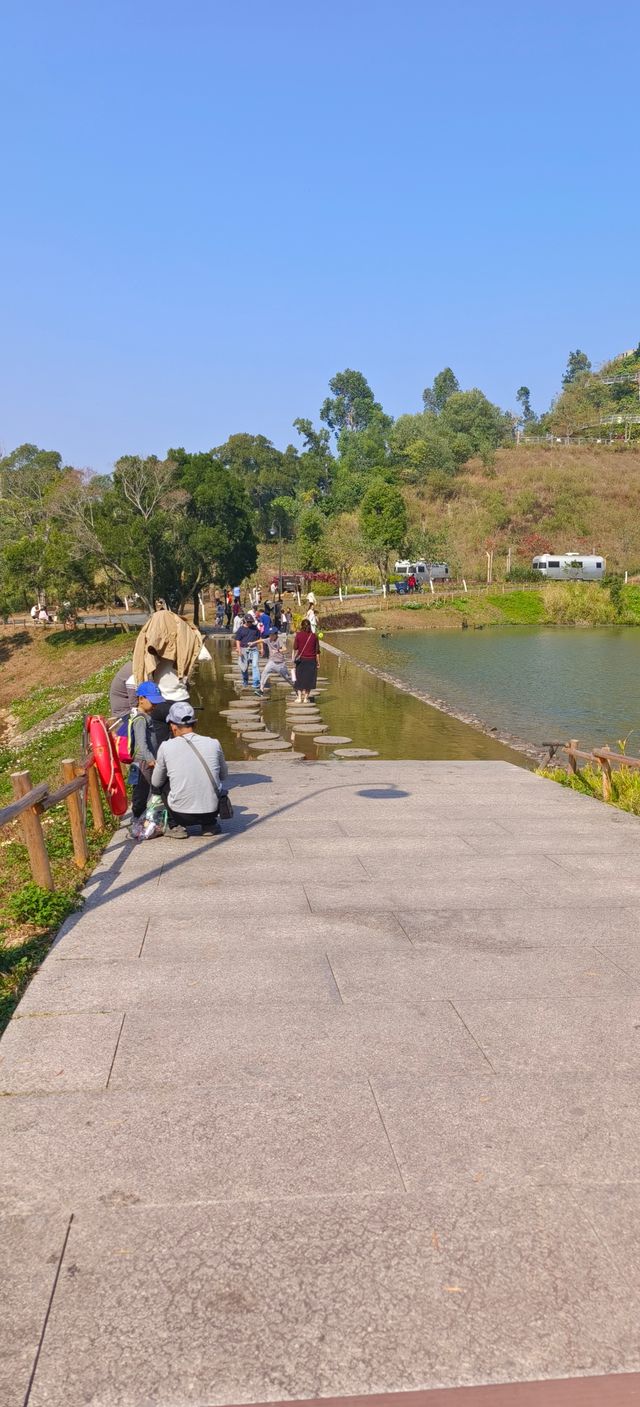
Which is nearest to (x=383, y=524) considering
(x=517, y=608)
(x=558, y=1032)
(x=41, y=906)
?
(x=517, y=608)

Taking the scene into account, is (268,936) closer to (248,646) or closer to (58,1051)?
(58,1051)

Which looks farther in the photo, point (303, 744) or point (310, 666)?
point (310, 666)

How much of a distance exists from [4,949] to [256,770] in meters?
6.12

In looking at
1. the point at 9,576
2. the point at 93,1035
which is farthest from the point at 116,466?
the point at 93,1035

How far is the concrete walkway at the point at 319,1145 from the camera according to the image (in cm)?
262

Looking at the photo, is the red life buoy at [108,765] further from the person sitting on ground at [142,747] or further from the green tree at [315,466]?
the green tree at [315,466]

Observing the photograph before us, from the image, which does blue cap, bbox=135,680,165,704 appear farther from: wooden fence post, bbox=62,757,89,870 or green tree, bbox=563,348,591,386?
green tree, bbox=563,348,591,386

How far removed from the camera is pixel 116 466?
37656 mm

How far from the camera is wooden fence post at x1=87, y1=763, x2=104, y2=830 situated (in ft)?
26.9

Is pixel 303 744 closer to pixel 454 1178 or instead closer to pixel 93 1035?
pixel 93 1035

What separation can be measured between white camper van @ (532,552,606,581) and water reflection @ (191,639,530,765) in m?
42.5

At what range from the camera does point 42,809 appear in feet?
21.2

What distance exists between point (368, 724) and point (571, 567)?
5024 centimetres

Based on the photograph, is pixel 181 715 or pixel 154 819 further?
pixel 154 819
